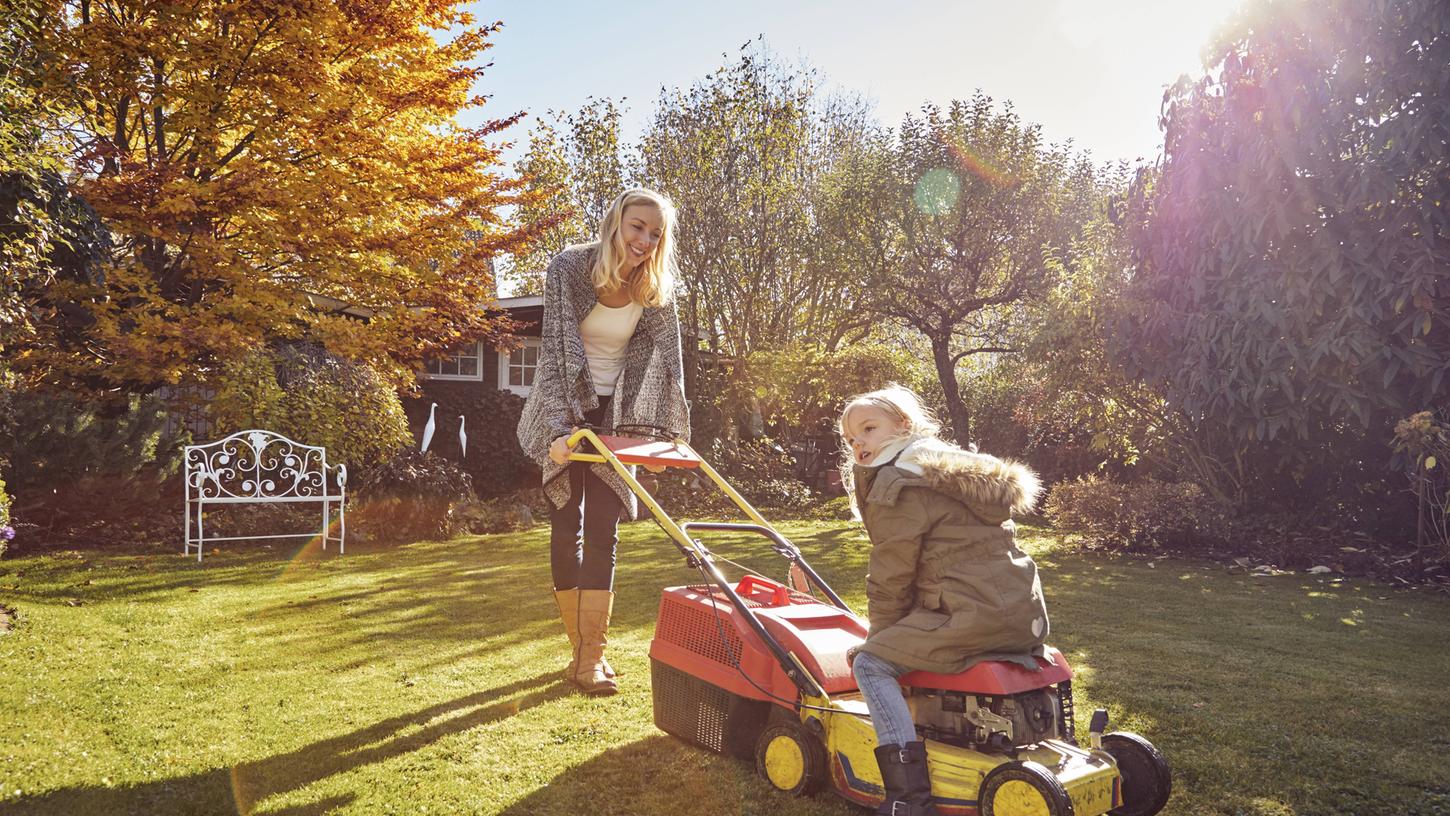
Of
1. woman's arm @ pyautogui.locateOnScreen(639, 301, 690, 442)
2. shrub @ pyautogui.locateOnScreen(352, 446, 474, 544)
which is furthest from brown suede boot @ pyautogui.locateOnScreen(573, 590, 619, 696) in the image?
shrub @ pyautogui.locateOnScreen(352, 446, 474, 544)

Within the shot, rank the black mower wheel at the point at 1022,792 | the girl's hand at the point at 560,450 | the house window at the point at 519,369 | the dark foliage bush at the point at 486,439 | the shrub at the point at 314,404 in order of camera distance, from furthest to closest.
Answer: the house window at the point at 519,369 < the dark foliage bush at the point at 486,439 < the shrub at the point at 314,404 < the girl's hand at the point at 560,450 < the black mower wheel at the point at 1022,792

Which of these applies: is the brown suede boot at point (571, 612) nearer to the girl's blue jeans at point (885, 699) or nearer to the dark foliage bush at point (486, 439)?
the girl's blue jeans at point (885, 699)

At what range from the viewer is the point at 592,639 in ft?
13.1

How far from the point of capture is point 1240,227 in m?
8.98

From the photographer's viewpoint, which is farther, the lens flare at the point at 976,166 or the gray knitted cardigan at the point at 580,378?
the lens flare at the point at 976,166

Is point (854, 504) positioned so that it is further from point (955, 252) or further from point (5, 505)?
point (955, 252)

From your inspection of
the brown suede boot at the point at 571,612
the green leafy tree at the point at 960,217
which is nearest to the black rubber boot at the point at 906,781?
the brown suede boot at the point at 571,612

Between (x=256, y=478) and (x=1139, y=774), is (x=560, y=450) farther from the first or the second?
(x=256, y=478)

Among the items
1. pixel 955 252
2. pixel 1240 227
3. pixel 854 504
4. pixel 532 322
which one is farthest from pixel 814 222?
pixel 854 504

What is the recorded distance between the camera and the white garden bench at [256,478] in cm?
836

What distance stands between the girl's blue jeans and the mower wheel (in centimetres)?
29

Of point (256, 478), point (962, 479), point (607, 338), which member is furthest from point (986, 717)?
point (256, 478)

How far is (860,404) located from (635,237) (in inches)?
56.6

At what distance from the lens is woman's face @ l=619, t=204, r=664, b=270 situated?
3887 millimetres
